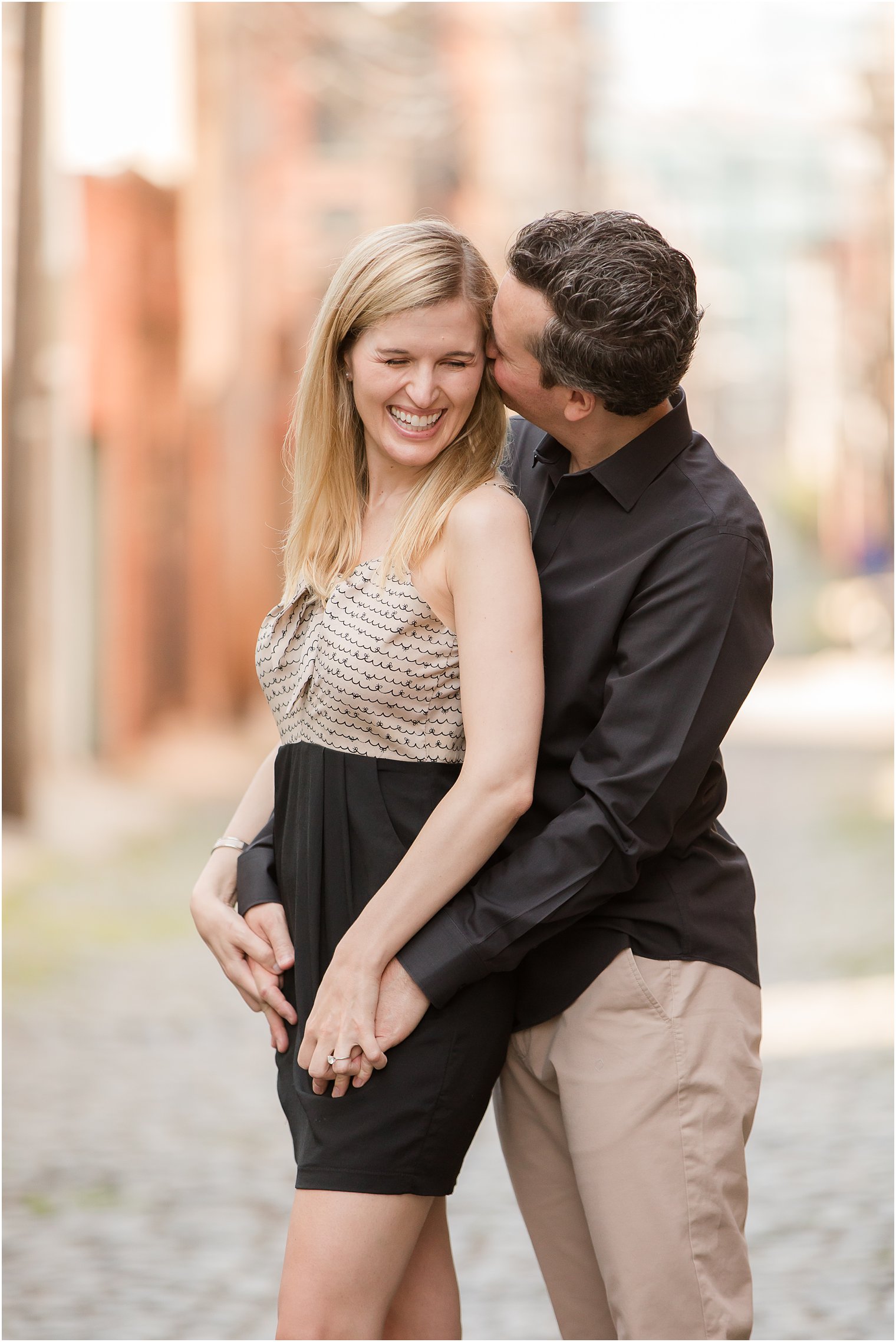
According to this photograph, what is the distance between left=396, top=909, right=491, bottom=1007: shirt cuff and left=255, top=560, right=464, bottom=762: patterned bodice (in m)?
0.29

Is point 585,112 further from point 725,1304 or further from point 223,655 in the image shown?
A: point 725,1304

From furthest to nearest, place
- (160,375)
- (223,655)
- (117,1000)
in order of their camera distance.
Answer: (223,655) → (160,375) → (117,1000)

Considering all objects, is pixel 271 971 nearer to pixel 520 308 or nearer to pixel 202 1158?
pixel 520 308

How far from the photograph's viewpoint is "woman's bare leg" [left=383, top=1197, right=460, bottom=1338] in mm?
2770

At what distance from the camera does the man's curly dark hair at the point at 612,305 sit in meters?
2.38

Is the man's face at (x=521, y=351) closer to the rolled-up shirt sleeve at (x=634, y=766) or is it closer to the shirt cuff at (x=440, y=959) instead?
the rolled-up shirt sleeve at (x=634, y=766)

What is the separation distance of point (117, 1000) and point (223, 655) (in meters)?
10.5

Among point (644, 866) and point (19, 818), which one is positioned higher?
point (644, 866)

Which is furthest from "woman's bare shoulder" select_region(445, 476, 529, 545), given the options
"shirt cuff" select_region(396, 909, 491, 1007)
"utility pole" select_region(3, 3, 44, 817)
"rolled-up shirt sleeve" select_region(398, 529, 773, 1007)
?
"utility pole" select_region(3, 3, 44, 817)

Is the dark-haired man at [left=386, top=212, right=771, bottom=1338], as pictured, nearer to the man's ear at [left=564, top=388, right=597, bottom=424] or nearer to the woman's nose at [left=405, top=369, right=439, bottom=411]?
the man's ear at [left=564, top=388, right=597, bottom=424]

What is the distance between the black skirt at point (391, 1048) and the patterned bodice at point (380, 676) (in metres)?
0.04

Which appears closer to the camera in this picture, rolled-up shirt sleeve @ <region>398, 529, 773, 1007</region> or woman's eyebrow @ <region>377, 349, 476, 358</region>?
rolled-up shirt sleeve @ <region>398, 529, 773, 1007</region>

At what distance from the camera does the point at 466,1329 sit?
4.29m

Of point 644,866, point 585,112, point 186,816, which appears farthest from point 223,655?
point 644,866
